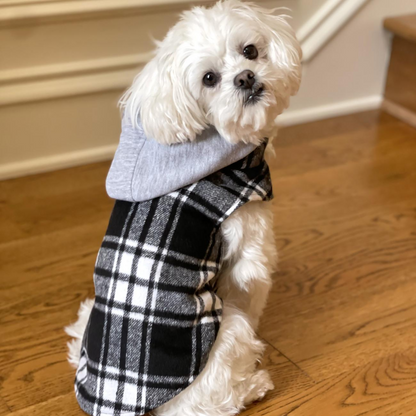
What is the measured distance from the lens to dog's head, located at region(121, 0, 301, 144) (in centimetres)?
96

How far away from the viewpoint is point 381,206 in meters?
1.83

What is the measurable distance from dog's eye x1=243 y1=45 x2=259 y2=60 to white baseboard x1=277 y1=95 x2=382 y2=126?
54.1 inches

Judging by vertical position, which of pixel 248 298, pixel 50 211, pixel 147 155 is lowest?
pixel 50 211

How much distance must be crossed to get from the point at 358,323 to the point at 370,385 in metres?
0.20

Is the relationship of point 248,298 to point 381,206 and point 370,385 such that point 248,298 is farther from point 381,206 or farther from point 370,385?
point 381,206

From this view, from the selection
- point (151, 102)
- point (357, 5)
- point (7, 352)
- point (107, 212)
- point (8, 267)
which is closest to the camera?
point (151, 102)

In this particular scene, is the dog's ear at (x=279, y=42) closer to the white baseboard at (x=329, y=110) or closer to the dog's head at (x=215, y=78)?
the dog's head at (x=215, y=78)

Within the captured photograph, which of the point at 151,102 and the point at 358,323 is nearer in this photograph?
the point at 151,102

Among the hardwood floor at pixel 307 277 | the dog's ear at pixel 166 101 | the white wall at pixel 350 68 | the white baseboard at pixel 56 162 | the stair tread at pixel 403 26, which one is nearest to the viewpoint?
the dog's ear at pixel 166 101

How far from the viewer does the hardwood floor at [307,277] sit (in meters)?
1.19

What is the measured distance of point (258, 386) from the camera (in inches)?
45.2

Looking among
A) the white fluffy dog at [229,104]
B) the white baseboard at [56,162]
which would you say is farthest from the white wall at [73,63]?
the white fluffy dog at [229,104]

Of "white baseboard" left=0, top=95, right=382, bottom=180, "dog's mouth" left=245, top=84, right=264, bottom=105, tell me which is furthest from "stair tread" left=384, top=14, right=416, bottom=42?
"dog's mouth" left=245, top=84, right=264, bottom=105

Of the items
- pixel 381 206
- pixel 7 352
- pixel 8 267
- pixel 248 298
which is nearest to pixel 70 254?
pixel 8 267
